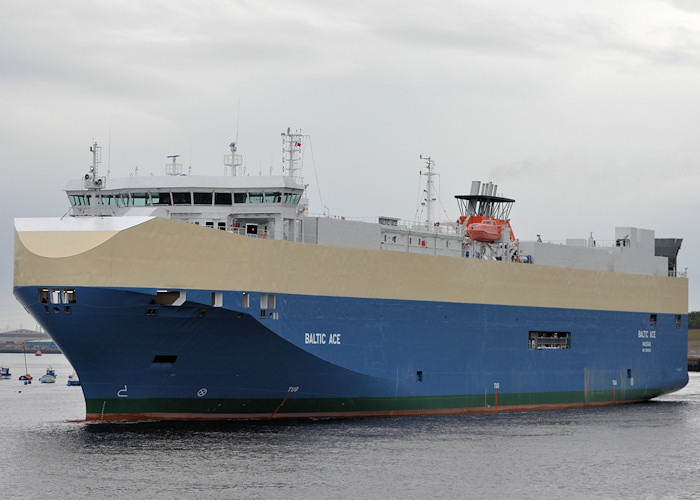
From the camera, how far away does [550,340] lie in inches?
1951

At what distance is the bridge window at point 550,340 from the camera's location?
4847 centimetres

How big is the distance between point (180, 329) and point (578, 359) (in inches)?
895

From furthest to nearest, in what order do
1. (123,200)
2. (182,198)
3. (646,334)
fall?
1. (646,334)
2. (123,200)
3. (182,198)

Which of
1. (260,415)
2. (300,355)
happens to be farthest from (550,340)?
(260,415)

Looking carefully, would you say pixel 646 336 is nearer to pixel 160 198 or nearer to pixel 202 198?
pixel 202 198

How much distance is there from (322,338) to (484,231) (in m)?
12.3

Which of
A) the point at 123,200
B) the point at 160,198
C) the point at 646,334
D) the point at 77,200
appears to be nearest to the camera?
the point at 160,198

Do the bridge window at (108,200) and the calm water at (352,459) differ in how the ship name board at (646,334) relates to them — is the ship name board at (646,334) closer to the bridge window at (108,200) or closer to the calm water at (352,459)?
the calm water at (352,459)

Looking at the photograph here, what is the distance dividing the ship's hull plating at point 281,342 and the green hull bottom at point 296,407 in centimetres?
5

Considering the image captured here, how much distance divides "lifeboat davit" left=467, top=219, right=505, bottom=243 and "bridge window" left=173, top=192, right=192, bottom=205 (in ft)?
46.0

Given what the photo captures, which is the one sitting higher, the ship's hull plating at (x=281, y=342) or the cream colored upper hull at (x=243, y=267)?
the cream colored upper hull at (x=243, y=267)

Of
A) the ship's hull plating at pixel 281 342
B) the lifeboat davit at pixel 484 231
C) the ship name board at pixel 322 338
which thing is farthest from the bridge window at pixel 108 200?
the lifeboat davit at pixel 484 231

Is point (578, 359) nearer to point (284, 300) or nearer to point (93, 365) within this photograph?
point (284, 300)

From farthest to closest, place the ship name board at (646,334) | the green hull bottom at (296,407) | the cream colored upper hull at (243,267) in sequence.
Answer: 1. the ship name board at (646,334)
2. the green hull bottom at (296,407)
3. the cream colored upper hull at (243,267)
